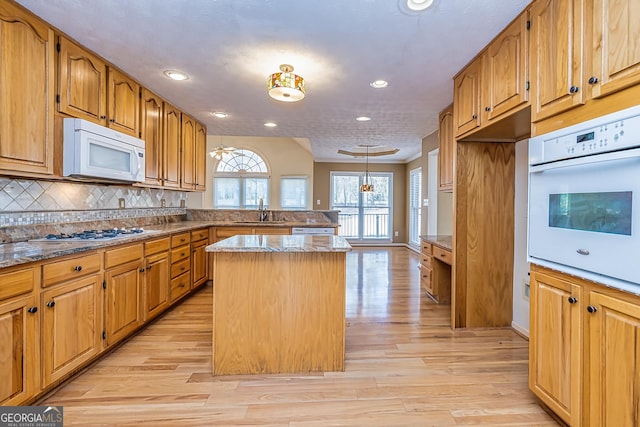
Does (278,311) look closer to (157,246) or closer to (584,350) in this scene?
(157,246)

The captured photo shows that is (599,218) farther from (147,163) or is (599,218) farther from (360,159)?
(360,159)

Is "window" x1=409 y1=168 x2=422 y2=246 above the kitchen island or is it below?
above

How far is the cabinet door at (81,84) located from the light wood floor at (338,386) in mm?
1832

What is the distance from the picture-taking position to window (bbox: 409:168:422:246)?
7.66 meters

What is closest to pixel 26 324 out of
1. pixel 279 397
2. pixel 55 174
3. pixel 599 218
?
pixel 55 174

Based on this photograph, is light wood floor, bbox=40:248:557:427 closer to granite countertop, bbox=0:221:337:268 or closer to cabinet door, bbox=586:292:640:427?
cabinet door, bbox=586:292:640:427

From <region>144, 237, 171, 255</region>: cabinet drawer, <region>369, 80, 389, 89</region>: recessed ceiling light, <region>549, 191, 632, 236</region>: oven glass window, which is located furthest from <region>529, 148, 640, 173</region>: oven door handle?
<region>144, 237, 171, 255</region>: cabinet drawer

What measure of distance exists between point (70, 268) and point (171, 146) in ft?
6.71

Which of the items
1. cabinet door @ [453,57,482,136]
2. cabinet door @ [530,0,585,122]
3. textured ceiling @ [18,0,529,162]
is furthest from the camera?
cabinet door @ [453,57,482,136]

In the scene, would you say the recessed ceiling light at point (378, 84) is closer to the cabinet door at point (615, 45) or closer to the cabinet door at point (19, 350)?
the cabinet door at point (615, 45)

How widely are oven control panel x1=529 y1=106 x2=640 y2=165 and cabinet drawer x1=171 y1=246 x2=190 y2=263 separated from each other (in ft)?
10.5

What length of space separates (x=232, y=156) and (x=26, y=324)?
7.91m

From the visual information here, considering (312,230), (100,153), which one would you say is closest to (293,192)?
(312,230)

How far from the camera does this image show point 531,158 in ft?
5.43
